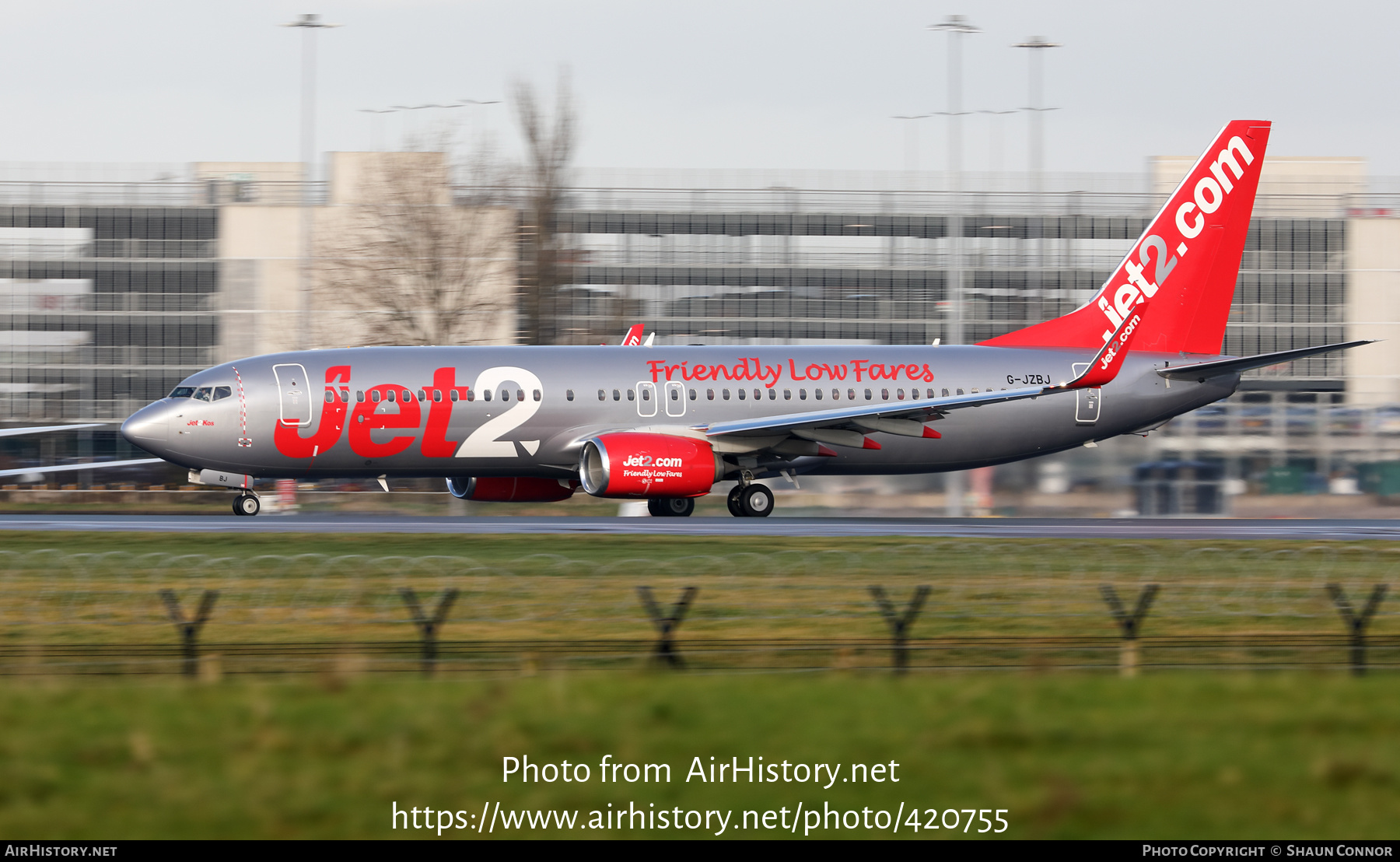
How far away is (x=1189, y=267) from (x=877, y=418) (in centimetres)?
1067

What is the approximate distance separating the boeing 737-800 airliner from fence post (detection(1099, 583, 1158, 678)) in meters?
16.7

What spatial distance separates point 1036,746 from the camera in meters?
11.4

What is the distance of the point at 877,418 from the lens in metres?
35.9

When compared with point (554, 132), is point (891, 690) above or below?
below

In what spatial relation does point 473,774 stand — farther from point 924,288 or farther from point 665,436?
point 924,288

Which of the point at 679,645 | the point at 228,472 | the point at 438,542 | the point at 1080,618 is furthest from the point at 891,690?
the point at 228,472

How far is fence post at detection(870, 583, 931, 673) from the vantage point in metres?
15.2

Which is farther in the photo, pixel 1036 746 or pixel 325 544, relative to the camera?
pixel 325 544

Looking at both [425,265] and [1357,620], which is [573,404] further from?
[1357,620]

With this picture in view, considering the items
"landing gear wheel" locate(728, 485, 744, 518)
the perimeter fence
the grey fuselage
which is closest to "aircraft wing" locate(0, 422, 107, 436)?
the grey fuselage

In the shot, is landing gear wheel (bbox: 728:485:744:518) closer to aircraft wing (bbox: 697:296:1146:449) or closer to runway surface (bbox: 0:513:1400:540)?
runway surface (bbox: 0:513:1400:540)

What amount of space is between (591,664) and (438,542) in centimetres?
1360
